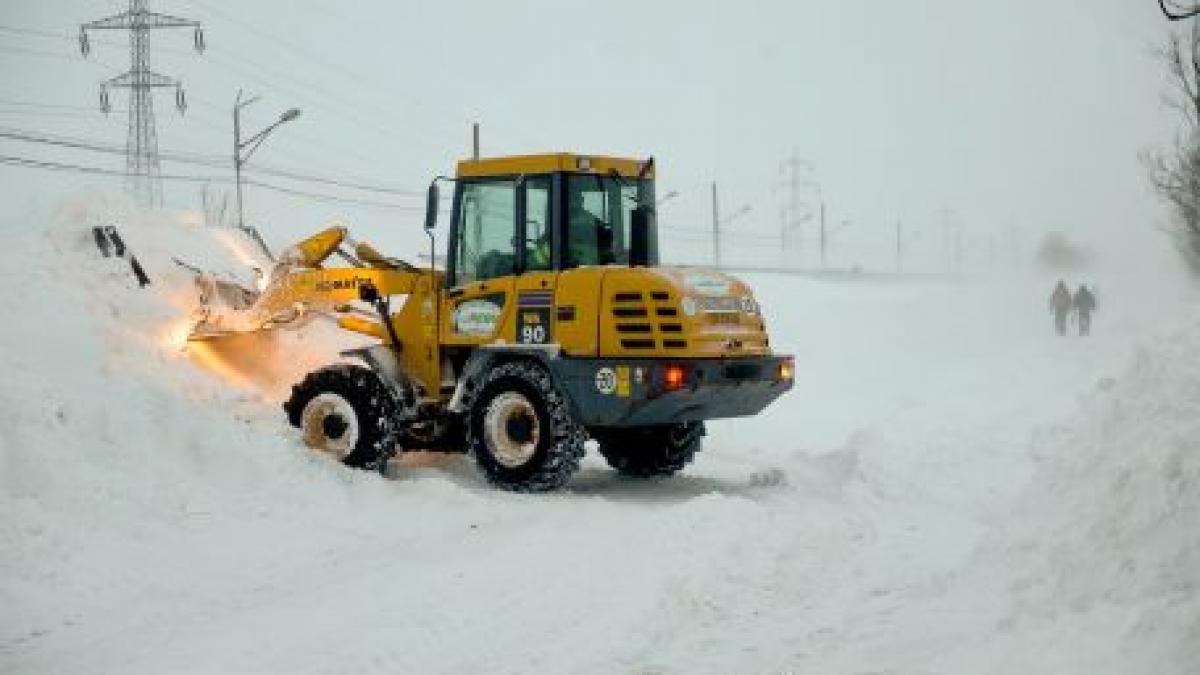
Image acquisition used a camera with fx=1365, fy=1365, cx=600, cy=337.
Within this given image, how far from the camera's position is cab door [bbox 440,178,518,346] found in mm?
12422

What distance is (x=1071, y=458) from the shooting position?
752 cm

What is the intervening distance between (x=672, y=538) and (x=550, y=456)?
2.76m

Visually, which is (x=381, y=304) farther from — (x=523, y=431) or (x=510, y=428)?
(x=523, y=431)

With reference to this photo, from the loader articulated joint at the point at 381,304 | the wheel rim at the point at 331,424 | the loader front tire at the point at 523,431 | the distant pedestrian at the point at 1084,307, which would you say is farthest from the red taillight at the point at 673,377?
the distant pedestrian at the point at 1084,307

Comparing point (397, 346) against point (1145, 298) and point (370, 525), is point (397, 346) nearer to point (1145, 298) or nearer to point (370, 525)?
point (370, 525)

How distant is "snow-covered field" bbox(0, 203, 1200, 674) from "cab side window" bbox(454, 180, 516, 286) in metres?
1.98

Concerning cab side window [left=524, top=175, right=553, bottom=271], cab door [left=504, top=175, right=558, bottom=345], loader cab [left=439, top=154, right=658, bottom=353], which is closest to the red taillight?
loader cab [left=439, top=154, right=658, bottom=353]

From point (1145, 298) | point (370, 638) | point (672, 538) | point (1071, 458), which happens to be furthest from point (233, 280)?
point (1145, 298)

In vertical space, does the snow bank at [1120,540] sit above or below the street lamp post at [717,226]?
below

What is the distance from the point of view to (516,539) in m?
9.68

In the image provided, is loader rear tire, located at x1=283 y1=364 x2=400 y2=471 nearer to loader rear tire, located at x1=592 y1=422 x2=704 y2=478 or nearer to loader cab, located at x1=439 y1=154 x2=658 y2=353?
loader cab, located at x1=439 y1=154 x2=658 y2=353

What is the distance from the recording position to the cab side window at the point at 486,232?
12.5 meters

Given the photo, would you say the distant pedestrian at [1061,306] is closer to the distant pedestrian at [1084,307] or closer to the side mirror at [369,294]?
the distant pedestrian at [1084,307]

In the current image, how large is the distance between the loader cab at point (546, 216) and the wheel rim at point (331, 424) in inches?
61.2
